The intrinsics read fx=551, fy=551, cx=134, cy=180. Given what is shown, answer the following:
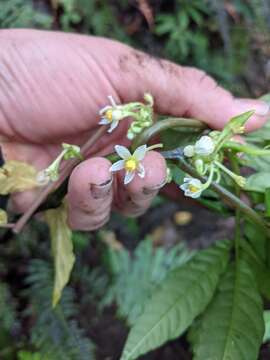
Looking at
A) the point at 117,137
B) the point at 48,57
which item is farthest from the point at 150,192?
the point at 48,57

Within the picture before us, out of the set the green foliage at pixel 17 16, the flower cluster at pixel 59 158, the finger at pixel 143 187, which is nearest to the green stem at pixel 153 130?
the finger at pixel 143 187

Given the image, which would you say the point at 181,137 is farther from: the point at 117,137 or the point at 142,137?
the point at 117,137

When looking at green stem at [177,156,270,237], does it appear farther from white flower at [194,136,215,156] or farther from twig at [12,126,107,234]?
twig at [12,126,107,234]

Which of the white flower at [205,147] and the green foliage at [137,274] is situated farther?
the green foliage at [137,274]

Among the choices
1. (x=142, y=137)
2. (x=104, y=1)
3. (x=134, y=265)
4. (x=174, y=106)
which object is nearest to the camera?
(x=142, y=137)

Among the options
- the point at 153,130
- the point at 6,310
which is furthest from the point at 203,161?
the point at 6,310

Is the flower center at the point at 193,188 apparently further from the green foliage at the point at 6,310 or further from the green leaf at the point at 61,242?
the green foliage at the point at 6,310

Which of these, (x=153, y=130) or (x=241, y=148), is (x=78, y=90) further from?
(x=241, y=148)
